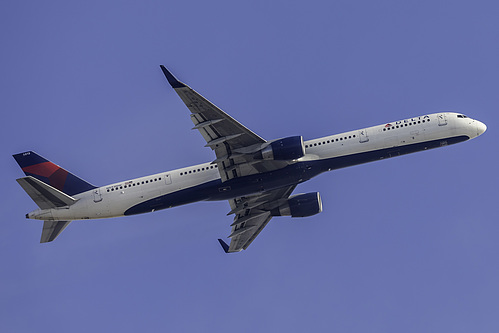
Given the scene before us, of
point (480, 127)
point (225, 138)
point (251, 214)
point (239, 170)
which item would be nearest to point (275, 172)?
point (239, 170)

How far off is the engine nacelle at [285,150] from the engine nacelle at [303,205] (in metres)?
10.5

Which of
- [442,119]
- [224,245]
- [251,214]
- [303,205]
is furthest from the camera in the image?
[224,245]

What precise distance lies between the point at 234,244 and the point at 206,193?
39.6ft

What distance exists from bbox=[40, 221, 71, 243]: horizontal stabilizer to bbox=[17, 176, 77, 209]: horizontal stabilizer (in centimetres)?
314

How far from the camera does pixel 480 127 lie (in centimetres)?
6900

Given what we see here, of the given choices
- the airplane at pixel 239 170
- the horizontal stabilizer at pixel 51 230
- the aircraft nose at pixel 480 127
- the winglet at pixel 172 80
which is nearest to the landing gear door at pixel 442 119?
the airplane at pixel 239 170

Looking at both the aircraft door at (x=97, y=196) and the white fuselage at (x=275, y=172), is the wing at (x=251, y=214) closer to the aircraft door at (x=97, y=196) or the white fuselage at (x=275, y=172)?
the white fuselage at (x=275, y=172)

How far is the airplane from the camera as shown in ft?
211

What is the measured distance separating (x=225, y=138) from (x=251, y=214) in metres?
14.7

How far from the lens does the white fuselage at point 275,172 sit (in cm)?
6619

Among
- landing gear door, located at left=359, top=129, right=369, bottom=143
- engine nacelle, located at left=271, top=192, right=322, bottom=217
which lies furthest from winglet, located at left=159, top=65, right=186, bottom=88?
engine nacelle, located at left=271, top=192, right=322, bottom=217

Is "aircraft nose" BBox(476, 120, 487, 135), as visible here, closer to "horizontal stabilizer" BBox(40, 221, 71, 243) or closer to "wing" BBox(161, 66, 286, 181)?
"wing" BBox(161, 66, 286, 181)

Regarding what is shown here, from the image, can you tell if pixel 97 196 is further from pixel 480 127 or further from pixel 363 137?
pixel 480 127

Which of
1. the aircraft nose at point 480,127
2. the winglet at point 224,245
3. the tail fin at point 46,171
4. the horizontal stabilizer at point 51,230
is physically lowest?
the winglet at point 224,245
